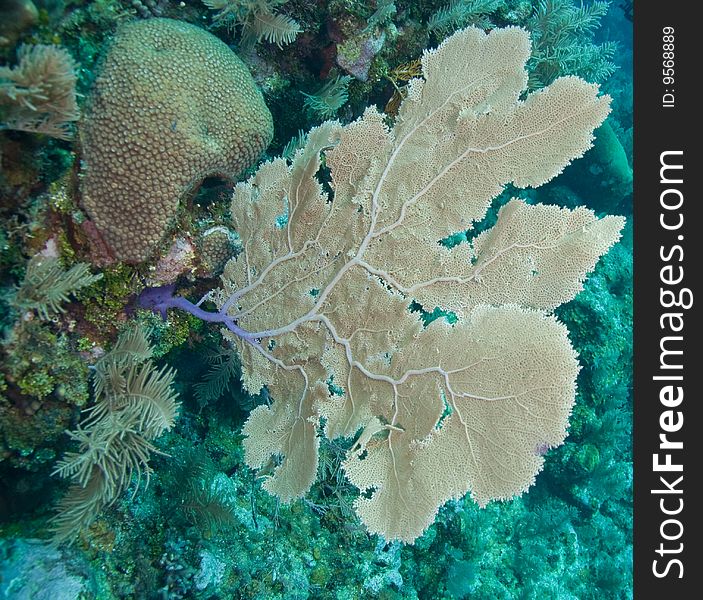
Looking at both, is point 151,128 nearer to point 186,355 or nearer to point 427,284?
point 427,284

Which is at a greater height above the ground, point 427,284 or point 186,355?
point 427,284

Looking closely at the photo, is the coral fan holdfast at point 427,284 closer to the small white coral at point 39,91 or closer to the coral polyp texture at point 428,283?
the coral polyp texture at point 428,283

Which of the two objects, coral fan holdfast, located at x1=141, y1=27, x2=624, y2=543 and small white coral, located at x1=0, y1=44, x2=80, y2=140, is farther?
coral fan holdfast, located at x1=141, y1=27, x2=624, y2=543

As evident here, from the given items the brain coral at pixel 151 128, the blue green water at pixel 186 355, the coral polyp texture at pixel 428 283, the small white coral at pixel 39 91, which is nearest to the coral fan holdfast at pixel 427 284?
the coral polyp texture at pixel 428 283

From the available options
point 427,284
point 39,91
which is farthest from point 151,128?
point 427,284

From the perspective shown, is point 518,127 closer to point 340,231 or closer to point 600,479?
point 340,231

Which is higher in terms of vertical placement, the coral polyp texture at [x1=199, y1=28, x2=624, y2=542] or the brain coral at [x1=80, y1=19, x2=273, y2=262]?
the brain coral at [x1=80, y1=19, x2=273, y2=262]

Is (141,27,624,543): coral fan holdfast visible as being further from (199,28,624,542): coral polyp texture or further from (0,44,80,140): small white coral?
(0,44,80,140): small white coral

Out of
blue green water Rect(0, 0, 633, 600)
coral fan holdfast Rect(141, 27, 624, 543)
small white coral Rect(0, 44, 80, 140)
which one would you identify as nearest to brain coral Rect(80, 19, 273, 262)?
blue green water Rect(0, 0, 633, 600)
